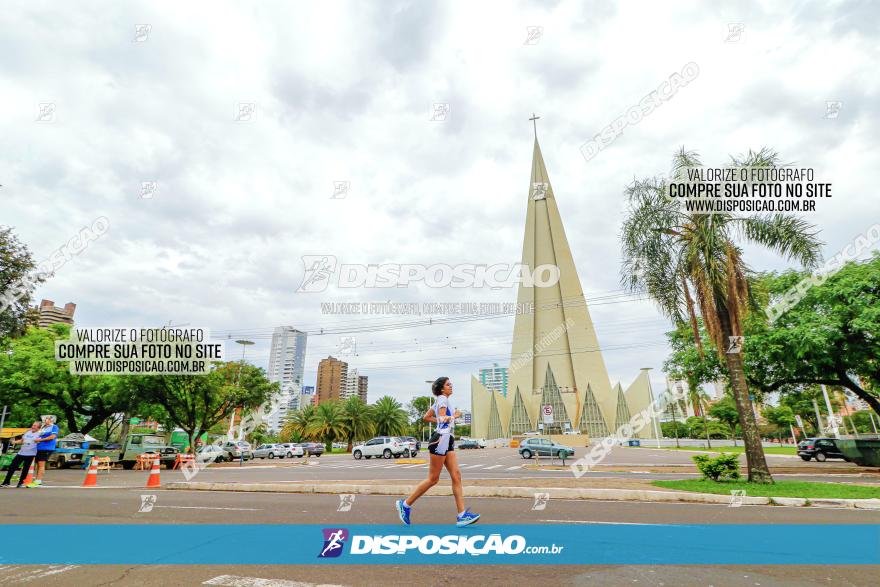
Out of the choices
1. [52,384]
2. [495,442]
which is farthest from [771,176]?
[495,442]

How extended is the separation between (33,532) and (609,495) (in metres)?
9.82

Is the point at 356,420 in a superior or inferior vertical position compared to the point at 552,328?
inferior

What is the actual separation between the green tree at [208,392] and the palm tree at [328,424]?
17.3 metres

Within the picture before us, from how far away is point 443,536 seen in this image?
211 inches

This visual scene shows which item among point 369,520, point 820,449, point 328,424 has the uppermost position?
point 328,424

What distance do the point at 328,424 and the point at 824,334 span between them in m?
46.1

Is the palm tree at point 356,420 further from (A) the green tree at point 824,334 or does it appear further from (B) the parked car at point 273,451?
(A) the green tree at point 824,334

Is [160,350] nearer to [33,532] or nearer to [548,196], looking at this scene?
[33,532]

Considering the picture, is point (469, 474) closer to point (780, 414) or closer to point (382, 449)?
point (382, 449)

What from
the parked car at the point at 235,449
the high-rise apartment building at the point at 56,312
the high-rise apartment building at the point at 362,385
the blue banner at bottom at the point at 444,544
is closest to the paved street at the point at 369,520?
the blue banner at bottom at the point at 444,544

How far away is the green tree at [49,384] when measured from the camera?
2772 centimetres

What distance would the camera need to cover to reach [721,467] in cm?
1211

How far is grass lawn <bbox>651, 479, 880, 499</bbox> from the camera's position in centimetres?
962

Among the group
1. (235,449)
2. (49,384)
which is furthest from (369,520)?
(235,449)
